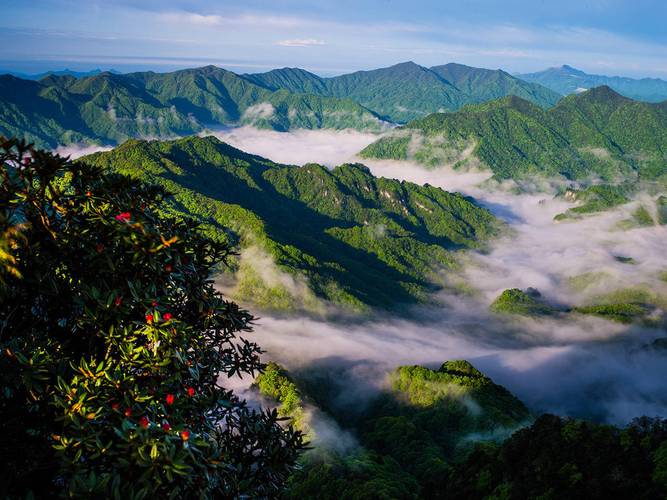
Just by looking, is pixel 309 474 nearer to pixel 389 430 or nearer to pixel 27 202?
pixel 389 430

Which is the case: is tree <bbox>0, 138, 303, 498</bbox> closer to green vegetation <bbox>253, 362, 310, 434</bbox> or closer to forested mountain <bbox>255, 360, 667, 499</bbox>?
forested mountain <bbox>255, 360, 667, 499</bbox>

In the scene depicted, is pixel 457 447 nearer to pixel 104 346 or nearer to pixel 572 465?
pixel 572 465

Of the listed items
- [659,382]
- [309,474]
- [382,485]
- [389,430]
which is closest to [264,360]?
[389,430]

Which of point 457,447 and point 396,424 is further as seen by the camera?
point 396,424

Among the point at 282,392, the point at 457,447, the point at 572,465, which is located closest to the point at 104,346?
the point at 572,465

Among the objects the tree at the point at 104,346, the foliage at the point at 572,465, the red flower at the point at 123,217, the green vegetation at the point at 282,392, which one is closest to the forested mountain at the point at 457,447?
the foliage at the point at 572,465
